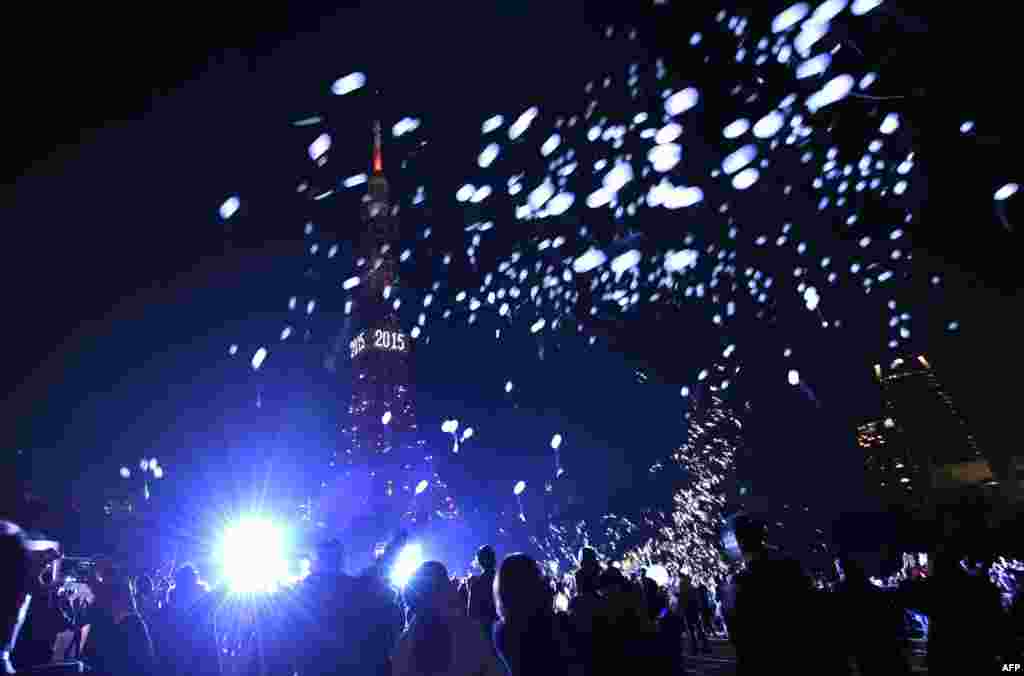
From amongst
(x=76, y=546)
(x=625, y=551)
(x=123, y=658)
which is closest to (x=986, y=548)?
(x=123, y=658)

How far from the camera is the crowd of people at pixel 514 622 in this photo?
3.64m

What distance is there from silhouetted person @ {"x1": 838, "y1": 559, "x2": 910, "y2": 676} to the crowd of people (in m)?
0.01

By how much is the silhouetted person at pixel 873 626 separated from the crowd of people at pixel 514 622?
0.01m

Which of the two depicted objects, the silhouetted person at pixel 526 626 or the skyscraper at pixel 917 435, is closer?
the silhouetted person at pixel 526 626

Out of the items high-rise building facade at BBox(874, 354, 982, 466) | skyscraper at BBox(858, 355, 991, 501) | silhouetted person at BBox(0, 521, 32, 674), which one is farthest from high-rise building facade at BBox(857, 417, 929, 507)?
silhouetted person at BBox(0, 521, 32, 674)

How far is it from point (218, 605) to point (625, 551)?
55.9 meters

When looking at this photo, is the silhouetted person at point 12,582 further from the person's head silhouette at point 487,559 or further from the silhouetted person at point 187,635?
the person's head silhouette at point 487,559

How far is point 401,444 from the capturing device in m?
101

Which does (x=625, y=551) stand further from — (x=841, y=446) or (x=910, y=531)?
(x=910, y=531)

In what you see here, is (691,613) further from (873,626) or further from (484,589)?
(484,589)

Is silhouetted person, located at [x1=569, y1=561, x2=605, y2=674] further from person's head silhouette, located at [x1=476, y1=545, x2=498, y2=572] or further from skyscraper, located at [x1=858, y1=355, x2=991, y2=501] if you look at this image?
skyscraper, located at [x1=858, y1=355, x2=991, y2=501]

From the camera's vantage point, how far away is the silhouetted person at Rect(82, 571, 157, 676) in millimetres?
4531

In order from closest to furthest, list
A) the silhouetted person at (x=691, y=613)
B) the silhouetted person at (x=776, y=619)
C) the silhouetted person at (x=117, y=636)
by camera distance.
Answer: the silhouetted person at (x=776, y=619) → the silhouetted person at (x=117, y=636) → the silhouetted person at (x=691, y=613)

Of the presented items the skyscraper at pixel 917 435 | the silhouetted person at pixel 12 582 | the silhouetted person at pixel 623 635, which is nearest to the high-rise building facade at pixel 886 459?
the skyscraper at pixel 917 435
